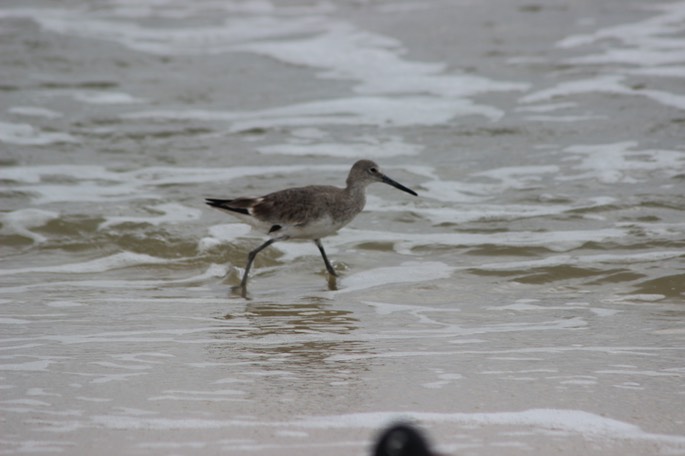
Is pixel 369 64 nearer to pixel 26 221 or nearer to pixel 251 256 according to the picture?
pixel 26 221

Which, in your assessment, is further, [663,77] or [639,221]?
[663,77]

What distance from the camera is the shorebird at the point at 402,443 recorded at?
2.87 metres

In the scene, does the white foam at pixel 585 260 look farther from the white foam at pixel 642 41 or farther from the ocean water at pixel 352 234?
the white foam at pixel 642 41

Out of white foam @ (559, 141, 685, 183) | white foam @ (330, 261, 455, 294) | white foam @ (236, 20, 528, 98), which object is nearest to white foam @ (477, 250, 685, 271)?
white foam @ (330, 261, 455, 294)

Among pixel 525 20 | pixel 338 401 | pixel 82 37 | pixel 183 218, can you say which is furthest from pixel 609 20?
pixel 338 401

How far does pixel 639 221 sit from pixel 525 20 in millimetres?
9166

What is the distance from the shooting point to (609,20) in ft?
56.2

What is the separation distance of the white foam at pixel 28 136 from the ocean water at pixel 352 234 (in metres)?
0.05

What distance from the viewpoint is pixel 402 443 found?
114 inches

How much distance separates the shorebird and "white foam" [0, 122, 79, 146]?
9.67m

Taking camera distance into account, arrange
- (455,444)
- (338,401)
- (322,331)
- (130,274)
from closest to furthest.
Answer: (455,444)
(338,401)
(322,331)
(130,274)

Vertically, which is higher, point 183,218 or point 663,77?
point 663,77

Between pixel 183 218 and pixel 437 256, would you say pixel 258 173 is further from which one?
pixel 437 256

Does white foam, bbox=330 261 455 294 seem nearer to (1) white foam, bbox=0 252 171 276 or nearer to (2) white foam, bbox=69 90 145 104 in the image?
(1) white foam, bbox=0 252 171 276
